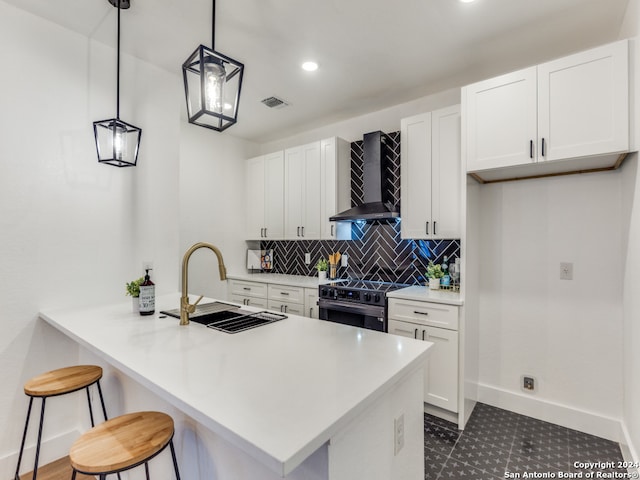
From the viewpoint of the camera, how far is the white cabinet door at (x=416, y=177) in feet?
9.41

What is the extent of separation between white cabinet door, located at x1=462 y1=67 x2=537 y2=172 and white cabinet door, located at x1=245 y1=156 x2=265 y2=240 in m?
2.64

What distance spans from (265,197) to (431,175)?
2.18 m

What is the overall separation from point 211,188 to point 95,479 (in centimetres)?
298

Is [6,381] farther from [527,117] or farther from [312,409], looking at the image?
[527,117]

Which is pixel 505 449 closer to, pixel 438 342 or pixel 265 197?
pixel 438 342

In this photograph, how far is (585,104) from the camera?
1.95m

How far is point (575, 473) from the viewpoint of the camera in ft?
6.19

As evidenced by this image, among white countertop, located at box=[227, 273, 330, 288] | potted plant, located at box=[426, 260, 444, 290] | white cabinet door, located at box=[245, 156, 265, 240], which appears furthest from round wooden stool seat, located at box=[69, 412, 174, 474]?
white cabinet door, located at box=[245, 156, 265, 240]

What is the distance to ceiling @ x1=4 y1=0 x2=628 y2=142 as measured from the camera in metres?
1.98

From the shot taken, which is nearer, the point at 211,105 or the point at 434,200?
the point at 211,105

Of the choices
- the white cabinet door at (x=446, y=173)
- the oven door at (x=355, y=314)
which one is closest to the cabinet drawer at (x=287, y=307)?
the oven door at (x=355, y=314)

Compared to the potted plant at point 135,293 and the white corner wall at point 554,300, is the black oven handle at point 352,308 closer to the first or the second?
the white corner wall at point 554,300

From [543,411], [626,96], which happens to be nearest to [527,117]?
[626,96]

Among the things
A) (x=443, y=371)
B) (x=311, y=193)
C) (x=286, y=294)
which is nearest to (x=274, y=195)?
(x=311, y=193)
